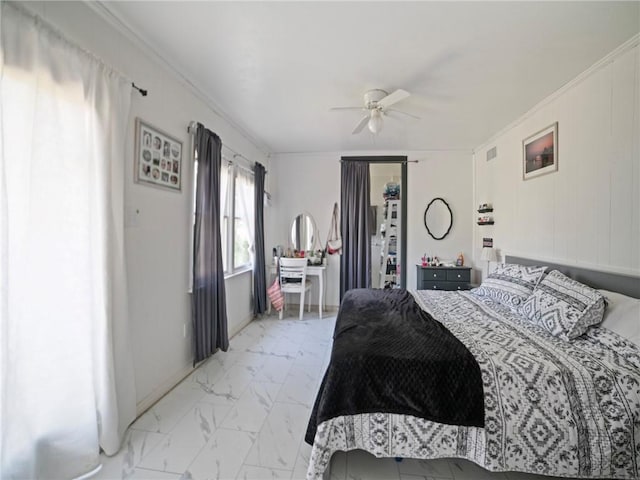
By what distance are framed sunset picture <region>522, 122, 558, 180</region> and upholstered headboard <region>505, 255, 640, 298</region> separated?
0.92 m

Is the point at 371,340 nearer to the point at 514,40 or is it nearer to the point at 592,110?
the point at 514,40

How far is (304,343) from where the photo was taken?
10.8 ft

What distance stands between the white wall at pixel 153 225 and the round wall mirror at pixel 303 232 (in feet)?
7.56

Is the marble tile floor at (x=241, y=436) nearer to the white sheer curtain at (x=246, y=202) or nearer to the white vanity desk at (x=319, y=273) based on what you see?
the white vanity desk at (x=319, y=273)

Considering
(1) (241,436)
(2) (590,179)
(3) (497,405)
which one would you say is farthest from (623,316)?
(1) (241,436)

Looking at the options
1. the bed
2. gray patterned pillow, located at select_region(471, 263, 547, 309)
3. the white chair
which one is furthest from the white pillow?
the white chair

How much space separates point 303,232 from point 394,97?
2709mm

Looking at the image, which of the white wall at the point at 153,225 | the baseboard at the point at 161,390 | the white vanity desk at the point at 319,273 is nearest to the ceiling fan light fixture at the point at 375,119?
the white wall at the point at 153,225

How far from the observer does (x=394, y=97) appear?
7.86ft

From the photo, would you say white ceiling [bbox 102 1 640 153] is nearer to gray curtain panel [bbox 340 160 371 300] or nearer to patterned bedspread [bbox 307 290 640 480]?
gray curtain panel [bbox 340 160 371 300]

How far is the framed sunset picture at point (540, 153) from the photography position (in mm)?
2659

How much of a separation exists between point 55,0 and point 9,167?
3.01ft

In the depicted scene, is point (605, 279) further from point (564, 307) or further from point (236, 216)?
point (236, 216)

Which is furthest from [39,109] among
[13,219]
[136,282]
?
[136,282]
